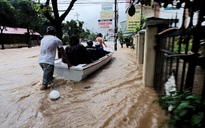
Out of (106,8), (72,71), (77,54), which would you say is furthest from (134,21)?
(72,71)

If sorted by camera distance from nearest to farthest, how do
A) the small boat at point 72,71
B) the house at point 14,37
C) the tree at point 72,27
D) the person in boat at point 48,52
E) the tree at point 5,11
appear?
the person in boat at point 48,52, the small boat at point 72,71, the tree at point 5,11, the house at point 14,37, the tree at point 72,27

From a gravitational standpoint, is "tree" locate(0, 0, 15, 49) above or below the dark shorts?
above

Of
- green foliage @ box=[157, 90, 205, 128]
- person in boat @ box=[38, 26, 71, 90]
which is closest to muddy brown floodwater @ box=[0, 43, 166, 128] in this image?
person in boat @ box=[38, 26, 71, 90]

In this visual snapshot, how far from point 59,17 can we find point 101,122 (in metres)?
5.84

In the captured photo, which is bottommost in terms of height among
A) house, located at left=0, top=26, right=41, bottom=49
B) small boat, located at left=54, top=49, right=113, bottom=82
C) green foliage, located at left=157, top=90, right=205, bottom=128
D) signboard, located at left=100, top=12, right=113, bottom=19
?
small boat, located at left=54, top=49, right=113, bottom=82

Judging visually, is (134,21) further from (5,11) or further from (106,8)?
(5,11)

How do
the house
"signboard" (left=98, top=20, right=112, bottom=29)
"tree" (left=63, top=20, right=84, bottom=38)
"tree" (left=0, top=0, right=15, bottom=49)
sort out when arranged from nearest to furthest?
"tree" (left=0, top=0, right=15, bottom=49)
"signboard" (left=98, top=20, right=112, bottom=29)
the house
"tree" (left=63, top=20, right=84, bottom=38)

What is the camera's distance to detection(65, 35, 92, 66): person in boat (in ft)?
16.9

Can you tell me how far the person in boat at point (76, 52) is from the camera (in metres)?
5.16

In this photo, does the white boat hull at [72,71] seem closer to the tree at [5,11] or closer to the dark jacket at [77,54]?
the dark jacket at [77,54]

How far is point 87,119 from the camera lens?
278 centimetres

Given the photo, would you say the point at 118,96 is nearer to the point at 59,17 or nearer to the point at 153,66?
the point at 153,66

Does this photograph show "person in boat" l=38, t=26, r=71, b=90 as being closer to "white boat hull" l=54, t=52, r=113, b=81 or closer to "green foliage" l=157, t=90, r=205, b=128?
"white boat hull" l=54, t=52, r=113, b=81

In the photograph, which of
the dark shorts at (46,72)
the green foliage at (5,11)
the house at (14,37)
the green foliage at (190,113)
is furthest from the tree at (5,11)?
the green foliage at (190,113)
